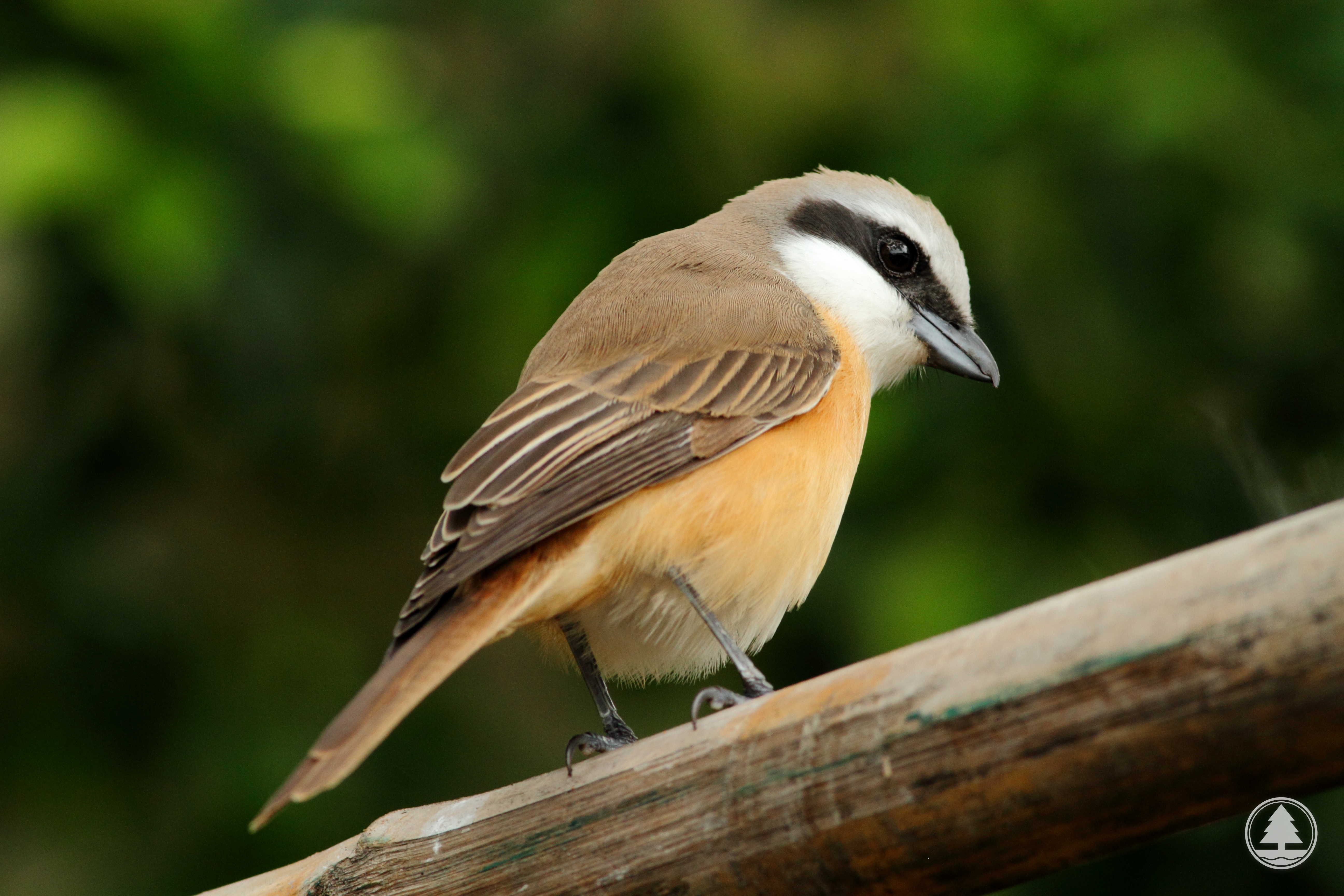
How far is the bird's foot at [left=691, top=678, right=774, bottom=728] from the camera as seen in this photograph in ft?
9.86

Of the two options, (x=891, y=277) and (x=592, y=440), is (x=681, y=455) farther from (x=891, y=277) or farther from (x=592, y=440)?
(x=891, y=277)

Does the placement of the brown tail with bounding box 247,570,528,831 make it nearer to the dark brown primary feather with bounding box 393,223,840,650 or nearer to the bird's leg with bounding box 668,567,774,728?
the dark brown primary feather with bounding box 393,223,840,650

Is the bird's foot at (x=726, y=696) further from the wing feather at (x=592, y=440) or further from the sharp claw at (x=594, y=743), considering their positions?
the wing feather at (x=592, y=440)

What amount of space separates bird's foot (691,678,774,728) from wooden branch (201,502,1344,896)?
0.25 m

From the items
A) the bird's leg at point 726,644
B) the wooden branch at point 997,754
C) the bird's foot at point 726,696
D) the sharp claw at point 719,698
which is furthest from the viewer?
the bird's leg at point 726,644

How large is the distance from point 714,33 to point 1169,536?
2.52m

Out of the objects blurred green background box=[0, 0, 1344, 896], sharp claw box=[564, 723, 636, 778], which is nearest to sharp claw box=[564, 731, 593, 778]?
sharp claw box=[564, 723, 636, 778]

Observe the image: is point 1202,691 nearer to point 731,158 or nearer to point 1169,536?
point 1169,536

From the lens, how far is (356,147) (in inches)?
179

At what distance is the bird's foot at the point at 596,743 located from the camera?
10.6ft

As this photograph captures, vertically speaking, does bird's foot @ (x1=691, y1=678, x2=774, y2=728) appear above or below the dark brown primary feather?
below
